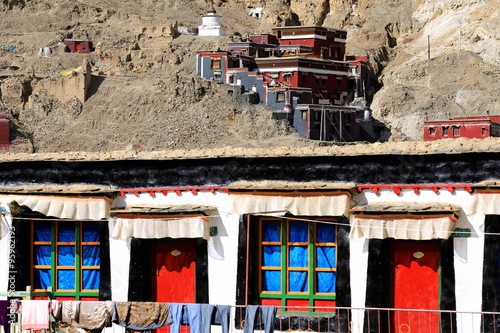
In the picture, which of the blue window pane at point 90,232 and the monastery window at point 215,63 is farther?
the monastery window at point 215,63

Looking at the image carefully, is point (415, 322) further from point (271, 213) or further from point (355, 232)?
point (271, 213)

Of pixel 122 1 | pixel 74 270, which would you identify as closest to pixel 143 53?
pixel 122 1

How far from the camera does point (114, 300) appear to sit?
701 inches

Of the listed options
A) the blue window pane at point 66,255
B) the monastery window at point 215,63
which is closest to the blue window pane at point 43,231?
the blue window pane at point 66,255

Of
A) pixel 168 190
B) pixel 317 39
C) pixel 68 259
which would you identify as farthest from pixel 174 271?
pixel 317 39

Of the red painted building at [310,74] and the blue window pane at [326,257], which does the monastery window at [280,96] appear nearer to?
the red painted building at [310,74]

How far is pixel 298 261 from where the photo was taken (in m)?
17.0

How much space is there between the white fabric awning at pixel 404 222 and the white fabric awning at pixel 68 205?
3855 millimetres

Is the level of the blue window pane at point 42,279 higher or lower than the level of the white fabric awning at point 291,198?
lower

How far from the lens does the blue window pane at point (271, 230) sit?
17.2 metres

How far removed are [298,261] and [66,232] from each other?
3690 mm

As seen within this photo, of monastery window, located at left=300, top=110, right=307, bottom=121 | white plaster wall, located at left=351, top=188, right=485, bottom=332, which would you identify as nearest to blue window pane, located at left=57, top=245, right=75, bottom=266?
white plaster wall, located at left=351, top=188, right=485, bottom=332

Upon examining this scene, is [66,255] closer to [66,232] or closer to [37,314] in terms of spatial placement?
[66,232]

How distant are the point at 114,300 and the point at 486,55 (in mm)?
83669
